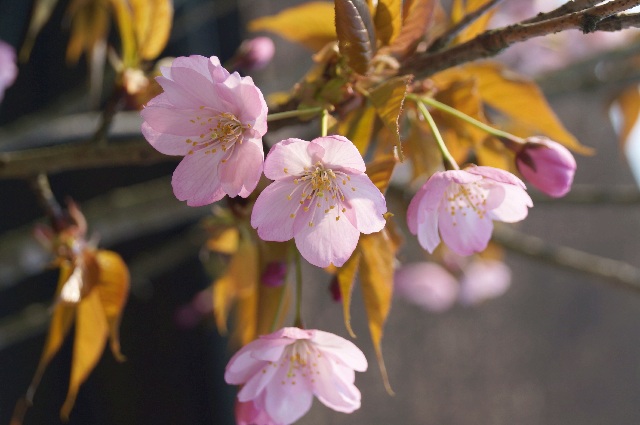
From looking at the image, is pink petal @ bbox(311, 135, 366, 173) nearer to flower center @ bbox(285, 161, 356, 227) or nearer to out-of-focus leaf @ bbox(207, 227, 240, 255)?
flower center @ bbox(285, 161, 356, 227)

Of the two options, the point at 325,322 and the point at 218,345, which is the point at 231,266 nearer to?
the point at 218,345

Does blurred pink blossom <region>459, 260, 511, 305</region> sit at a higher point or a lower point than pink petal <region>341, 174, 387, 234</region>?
lower

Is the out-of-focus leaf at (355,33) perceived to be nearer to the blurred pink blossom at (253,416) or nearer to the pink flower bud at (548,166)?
the pink flower bud at (548,166)

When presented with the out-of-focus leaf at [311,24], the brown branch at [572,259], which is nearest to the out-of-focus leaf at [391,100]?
the out-of-focus leaf at [311,24]

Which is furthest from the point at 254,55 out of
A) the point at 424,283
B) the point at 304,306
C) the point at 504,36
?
the point at 304,306

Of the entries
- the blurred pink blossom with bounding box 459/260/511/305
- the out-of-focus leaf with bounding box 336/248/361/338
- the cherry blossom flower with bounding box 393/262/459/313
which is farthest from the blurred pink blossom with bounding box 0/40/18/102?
the blurred pink blossom with bounding box 459/260/511/305

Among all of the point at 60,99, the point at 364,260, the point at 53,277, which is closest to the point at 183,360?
the point at 53,277
